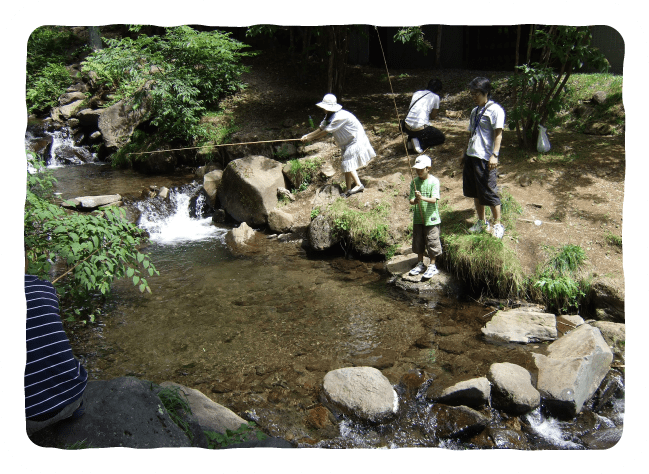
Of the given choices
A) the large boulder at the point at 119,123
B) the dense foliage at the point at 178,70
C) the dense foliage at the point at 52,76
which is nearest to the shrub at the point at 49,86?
the dense foliage at the point at 52,76

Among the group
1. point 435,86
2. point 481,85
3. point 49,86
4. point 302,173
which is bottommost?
point 302,173

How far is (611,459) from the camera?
2703 millimetres

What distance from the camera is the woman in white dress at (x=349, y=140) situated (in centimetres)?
739

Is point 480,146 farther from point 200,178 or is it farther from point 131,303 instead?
point 200,178

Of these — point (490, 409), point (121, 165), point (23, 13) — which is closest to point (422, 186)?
point (490, 409)

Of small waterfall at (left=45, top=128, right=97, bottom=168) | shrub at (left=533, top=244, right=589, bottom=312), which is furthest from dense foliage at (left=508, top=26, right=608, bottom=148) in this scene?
small waterfall at (left=45, top=128, right=97, bottom=168)

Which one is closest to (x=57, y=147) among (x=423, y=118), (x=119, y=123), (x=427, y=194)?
(x=119, y=123)

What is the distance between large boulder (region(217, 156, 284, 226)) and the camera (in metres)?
8.20

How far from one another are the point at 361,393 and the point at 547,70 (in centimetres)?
545

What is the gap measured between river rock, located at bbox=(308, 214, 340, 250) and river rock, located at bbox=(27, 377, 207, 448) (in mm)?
4210

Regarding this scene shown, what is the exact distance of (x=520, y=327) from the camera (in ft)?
15.9

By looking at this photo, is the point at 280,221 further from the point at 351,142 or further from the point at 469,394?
the point at 469,394

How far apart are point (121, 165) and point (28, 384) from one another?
9513mm

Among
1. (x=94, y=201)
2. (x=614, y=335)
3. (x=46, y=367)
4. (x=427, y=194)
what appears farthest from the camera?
(x=94, y=201)
